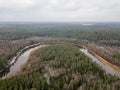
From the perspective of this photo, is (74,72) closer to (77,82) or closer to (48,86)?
(77,82)

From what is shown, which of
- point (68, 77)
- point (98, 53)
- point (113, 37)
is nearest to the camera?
point (68, 77)

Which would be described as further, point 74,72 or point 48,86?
point 74,72

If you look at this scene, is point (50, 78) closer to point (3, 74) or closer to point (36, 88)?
point (36, 88)

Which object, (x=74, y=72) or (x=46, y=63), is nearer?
(x=74, y=72)

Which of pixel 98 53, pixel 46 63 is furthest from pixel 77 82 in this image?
pixel 98 53

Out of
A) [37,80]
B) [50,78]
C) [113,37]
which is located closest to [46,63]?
[50,78]

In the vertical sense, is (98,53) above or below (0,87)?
below

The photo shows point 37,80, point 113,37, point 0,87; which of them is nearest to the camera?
point 0,87

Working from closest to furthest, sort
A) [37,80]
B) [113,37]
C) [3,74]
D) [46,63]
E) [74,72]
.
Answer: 1. [37,80]
2. [74,72]
3. [3,74]
4. [46,63]
5. [113,37]

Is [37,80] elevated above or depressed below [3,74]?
above
